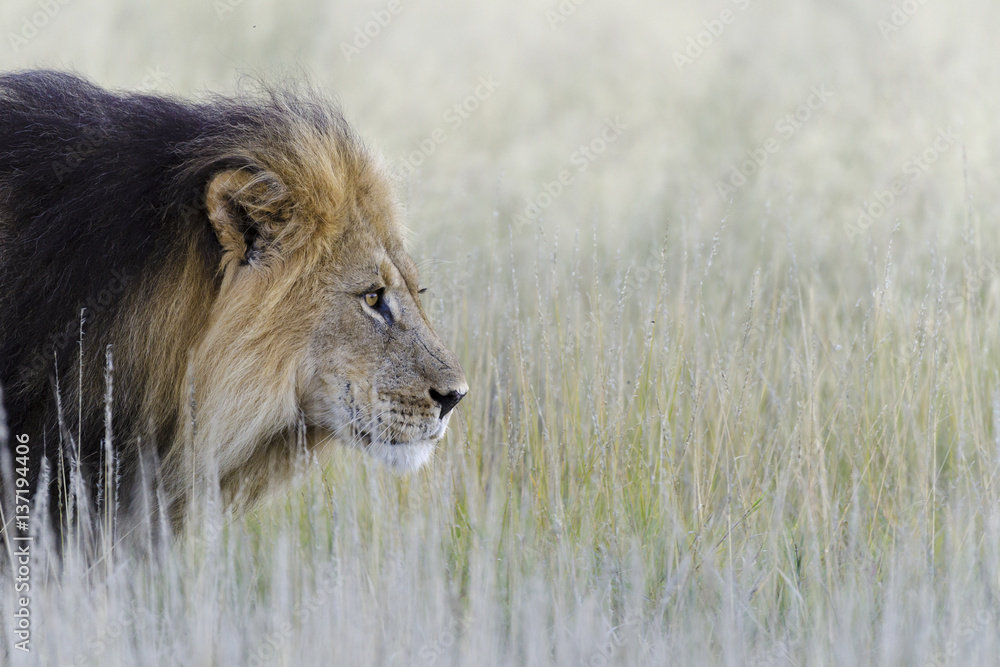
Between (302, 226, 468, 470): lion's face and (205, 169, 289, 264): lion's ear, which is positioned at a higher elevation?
(205, 169, 289, 264): lion's ear

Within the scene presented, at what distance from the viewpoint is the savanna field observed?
3.30 m

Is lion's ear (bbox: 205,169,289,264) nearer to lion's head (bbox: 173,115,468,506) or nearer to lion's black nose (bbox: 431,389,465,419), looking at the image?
lion's head (bbox: 173,115,468,506)

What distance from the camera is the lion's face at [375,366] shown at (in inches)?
137

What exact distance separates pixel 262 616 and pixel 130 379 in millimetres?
935

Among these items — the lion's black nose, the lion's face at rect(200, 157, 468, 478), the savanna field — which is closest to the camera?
the savanna field

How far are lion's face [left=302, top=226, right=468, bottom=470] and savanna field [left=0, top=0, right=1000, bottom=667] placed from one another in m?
0.27

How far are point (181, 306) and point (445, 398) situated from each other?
3.09 ft

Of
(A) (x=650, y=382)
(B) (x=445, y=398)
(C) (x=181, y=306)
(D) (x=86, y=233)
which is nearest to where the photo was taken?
(D) (x=86, y=233)

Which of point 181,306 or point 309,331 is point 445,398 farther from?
point 181,306

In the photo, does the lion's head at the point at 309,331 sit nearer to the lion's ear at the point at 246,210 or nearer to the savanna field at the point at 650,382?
the lion's ear at the point at 246,210

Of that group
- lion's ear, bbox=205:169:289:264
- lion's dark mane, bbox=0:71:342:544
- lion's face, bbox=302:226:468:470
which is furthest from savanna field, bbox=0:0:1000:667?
lion's ear, bbox=205:169:289:264

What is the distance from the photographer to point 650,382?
4.72 metres

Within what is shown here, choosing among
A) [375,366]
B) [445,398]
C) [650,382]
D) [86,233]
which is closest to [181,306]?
[86,233]

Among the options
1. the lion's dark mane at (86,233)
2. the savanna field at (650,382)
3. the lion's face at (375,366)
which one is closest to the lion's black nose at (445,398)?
the lion's face at (375,366)
